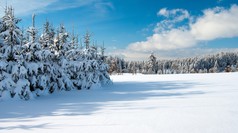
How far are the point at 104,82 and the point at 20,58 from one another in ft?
45.9

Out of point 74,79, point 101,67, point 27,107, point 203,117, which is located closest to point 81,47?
point 101,67

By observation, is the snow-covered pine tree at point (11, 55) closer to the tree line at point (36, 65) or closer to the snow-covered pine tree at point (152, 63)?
the tree line at point (36, 65)

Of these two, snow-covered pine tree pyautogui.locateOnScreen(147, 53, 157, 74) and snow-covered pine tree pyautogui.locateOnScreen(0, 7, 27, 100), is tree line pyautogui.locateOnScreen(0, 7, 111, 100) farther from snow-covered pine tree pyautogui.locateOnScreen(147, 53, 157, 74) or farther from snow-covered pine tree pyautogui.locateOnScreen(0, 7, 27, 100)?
snow-covered pine tree pyautogui.locateOnScreen(147, 53, 157, 74)

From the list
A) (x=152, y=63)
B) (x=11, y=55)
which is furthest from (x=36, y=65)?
(x=152, y=63)

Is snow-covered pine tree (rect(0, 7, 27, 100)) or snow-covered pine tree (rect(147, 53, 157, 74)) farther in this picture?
snow-covered pine tree (rect(147, 53, 157, 74))

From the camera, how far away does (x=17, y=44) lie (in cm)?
2103

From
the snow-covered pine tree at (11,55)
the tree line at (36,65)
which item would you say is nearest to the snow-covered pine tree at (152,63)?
the tree line at (36,65)

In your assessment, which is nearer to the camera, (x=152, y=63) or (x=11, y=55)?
(x=11, y=55)

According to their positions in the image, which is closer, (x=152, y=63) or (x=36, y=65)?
(x=36, y=65)

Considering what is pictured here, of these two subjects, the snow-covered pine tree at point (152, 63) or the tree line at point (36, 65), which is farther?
the snow-covered pine tree at point (152, 63)

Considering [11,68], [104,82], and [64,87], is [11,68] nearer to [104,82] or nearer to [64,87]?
[64,87]

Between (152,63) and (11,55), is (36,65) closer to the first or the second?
(11,55)

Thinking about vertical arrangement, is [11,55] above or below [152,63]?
below

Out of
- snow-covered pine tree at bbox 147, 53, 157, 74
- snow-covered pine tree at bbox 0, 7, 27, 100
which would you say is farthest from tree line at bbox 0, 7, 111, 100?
snow-covered pine tree at bbox 147, 53, 157, 74
